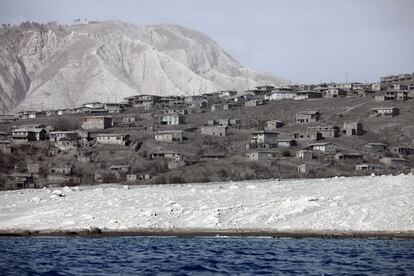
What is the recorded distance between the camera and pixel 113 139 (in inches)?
3851

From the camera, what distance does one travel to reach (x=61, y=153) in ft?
301

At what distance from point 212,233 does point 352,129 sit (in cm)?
6207

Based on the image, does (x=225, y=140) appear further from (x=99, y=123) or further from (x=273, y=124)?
(x=99, y=123)

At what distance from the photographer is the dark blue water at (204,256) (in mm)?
27969

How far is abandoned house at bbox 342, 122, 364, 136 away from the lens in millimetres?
102062

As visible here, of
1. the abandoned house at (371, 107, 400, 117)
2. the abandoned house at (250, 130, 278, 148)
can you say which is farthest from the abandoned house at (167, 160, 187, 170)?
the abandoned house at (371, 107, 400, 117)

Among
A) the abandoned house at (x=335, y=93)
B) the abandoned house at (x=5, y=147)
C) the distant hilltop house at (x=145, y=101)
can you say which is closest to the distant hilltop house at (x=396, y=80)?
the abandoned house at (x=335, y=93)

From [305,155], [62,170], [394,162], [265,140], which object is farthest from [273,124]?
[62,170]

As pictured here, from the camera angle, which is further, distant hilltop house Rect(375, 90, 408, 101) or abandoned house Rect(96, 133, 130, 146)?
distant hilltop house Rect(375, 90, 408, 101)

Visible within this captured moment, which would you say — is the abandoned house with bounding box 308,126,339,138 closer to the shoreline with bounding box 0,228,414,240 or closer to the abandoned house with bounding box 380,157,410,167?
the abandoned house with bounding box 380,157,410,167

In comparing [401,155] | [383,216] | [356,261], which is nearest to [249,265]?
[356,261]

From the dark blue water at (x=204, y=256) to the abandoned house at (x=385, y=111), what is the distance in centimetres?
7357

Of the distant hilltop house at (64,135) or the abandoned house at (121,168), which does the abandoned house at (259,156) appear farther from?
the distant hilltop house at (64,135)

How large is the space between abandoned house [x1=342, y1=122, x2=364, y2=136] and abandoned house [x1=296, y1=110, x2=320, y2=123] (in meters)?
10.1
